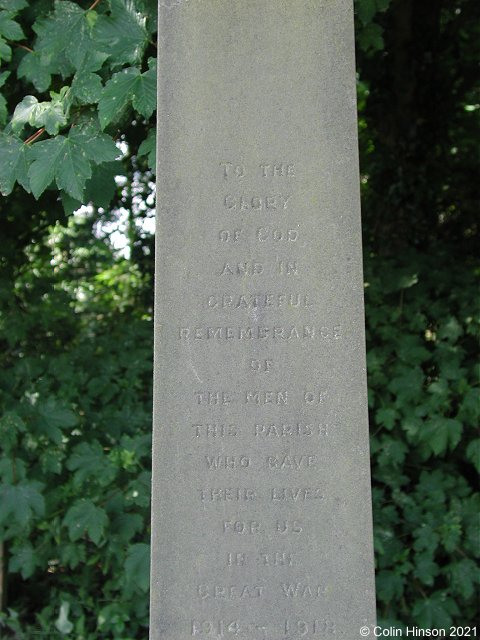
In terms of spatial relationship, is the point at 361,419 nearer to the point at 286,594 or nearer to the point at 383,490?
the point at 286,594

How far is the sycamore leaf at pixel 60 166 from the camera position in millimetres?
2705

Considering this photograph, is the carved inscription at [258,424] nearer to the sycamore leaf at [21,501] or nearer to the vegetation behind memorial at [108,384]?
the vegetation behind memorial at [108,384]

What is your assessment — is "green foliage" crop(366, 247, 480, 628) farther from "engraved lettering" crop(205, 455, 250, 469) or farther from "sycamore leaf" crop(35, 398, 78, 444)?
"sycamore leaf" crop(35, 398, 78, 444)

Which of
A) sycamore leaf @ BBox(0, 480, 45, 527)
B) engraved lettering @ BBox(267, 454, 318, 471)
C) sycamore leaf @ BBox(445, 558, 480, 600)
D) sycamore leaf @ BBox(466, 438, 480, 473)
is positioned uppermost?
sycamore leaf @ BBox(466, 438, 480, 473)

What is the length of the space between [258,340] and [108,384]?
2029 mm

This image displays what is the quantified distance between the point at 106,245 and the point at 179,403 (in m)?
3.48

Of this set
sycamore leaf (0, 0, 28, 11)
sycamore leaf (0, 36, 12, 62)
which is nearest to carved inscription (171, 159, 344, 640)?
sycamore leaf (0, 36, 12, 62)

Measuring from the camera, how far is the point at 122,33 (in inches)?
114

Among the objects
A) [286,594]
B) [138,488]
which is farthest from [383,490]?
[286,594]

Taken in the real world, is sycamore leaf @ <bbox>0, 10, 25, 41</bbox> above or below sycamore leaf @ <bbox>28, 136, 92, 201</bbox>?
above

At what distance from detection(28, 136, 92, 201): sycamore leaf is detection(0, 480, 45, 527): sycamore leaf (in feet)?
5.69

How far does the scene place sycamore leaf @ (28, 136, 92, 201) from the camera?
2.71 metres

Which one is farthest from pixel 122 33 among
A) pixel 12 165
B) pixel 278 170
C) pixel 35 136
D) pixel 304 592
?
pixel 304 592

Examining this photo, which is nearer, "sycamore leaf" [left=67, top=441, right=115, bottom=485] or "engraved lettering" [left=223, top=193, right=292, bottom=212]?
"engraved lettering" [left=223, top=193, right=292, bottom=212]
